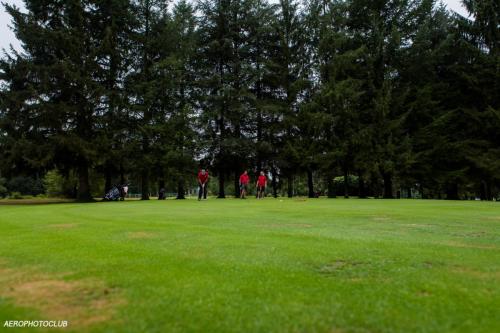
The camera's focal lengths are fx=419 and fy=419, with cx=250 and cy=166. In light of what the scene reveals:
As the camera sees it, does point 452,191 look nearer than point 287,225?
No

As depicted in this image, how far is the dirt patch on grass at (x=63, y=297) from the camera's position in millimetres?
3719

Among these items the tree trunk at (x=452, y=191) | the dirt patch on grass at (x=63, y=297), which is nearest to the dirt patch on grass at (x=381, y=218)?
the dirt patch on grass at (x=63, y=297)

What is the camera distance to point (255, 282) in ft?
15.3

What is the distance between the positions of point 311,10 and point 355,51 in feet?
23.2

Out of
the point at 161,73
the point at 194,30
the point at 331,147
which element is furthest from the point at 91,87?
the point at 331,147

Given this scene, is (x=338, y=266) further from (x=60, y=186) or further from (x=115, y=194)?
(x=60, y=186)

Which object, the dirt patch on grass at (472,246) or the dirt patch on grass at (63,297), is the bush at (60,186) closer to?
the dirt patch on grass at (63,297)

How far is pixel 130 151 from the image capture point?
3066 centimetres

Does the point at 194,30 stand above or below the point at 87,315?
above

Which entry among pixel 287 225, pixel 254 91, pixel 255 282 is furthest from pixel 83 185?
pixel 255 282

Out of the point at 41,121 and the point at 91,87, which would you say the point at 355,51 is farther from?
the point at 41,121

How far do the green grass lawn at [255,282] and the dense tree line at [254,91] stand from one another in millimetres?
22721

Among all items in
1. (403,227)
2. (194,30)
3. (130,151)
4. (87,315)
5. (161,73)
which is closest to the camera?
(87,315)

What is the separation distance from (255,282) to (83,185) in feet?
93.2
